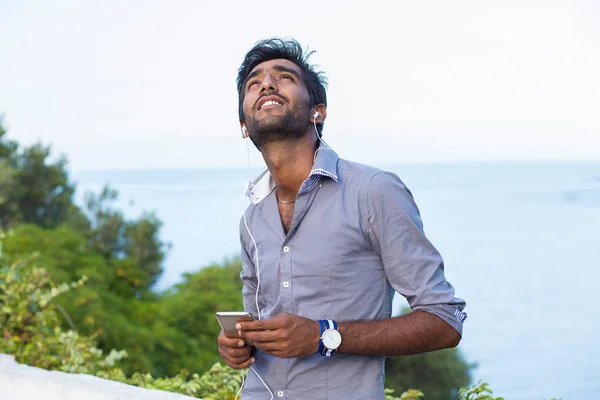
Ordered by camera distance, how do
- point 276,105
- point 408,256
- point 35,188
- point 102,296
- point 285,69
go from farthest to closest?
point 35,188, point 102,296, point 285,69, point 276,105, point 408,256

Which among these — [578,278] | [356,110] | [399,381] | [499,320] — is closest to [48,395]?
[399,381]

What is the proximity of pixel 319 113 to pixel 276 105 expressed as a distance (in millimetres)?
230

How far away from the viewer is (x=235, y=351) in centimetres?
228

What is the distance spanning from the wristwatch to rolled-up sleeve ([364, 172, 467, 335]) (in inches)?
9.0

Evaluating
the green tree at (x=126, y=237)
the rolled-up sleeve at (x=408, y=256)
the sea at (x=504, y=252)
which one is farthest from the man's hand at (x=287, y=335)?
the green tree at (x=126, y=237)

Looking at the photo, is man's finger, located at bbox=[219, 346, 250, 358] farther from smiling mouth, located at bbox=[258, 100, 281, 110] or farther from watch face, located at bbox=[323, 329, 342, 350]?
smiling mouth, located at bbox=[258, 100, 281, 110]

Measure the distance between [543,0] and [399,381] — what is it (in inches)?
1068

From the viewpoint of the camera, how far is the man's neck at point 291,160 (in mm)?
2387

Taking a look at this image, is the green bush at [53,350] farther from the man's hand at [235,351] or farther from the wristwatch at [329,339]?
the wristwatch at [329,339]

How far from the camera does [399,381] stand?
46.9ft

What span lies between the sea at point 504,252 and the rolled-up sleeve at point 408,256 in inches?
224

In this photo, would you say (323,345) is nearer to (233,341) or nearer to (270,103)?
(233,341)

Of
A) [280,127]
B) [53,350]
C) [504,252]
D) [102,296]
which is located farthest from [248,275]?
[504,252]

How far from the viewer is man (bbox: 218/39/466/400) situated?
2.08m
